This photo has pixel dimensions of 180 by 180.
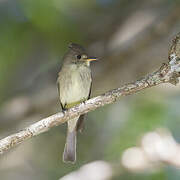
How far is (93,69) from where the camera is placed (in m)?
5.82

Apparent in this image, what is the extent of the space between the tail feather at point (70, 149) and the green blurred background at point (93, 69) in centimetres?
50

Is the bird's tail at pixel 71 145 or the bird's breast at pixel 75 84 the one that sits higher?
the bird's breast at pixel 75 84

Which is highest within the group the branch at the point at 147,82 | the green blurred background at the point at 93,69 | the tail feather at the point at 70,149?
the green blurred background at the point at 93,69

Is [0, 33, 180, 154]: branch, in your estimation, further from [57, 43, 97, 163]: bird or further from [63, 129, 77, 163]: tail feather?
[63, 129, 77, 163]: tail feather

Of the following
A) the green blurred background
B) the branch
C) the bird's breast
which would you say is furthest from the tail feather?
the branch

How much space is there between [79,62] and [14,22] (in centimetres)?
157

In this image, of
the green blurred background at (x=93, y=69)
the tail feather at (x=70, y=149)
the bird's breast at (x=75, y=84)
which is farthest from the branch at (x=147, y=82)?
the green blurred background at (x=93, y=69)

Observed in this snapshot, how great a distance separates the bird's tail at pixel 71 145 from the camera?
5070 millimetres

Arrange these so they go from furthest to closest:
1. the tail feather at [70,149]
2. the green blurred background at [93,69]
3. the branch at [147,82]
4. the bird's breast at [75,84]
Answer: the green blurred background at [93,69] < the tail feather at [70,149] < the bird's breast at [75,84] < the branch at [147,82]

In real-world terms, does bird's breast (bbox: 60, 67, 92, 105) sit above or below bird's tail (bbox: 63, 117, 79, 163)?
above

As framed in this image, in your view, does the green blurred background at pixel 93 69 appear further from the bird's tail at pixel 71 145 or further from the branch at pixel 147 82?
the branch at pixel 147 82

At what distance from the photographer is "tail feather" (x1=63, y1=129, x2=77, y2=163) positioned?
5.07 meters

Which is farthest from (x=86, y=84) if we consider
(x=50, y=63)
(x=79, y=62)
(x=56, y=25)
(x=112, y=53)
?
(x=50, y=63)

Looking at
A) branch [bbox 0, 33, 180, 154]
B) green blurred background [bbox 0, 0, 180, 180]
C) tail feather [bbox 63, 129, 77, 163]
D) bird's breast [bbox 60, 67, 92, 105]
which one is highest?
green blurred background [bbox 0, 0, 180, 180]
